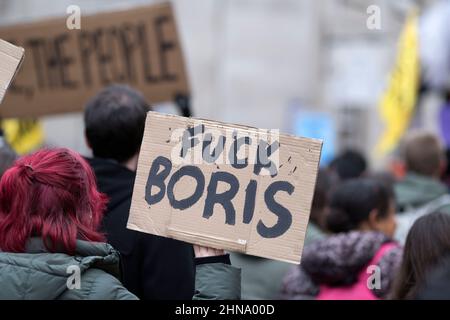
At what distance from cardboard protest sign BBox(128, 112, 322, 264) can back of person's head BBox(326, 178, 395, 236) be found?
1.72 m

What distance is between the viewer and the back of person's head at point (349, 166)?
7.16 meters

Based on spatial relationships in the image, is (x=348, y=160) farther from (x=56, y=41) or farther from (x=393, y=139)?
(x=56, y=41)

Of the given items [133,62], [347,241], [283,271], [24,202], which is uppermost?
[133,62]

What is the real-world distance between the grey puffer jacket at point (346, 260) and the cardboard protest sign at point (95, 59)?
2.16 m

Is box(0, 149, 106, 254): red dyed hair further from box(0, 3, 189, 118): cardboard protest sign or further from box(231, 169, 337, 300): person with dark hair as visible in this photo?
box(0, 3, 189, 118): cardboard protest sign

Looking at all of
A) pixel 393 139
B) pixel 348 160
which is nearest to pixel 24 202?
pixel 348 160

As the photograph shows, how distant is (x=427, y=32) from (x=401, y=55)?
3.16 m

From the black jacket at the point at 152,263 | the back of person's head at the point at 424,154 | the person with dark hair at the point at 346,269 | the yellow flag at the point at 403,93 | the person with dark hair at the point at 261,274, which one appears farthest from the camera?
the yellow flag at the point at 403,93

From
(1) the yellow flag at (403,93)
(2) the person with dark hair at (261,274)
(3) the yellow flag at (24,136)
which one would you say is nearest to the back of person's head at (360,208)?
(2) the person with dark hair at (261,274)

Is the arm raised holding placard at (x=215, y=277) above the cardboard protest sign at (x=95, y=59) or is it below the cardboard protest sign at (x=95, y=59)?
below

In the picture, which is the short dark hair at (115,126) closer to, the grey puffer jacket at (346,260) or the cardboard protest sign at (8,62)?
the cardboard protest sign at (8,62)

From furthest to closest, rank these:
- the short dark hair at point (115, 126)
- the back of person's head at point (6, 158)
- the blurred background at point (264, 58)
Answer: the blurred background at point (264, 58) → the back of person's head at point (6, 158) → the short dark hair at point (115, 126)

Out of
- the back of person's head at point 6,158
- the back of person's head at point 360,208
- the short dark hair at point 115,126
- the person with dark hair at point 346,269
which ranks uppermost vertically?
the short dark hair at point 115,126

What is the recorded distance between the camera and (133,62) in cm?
587
